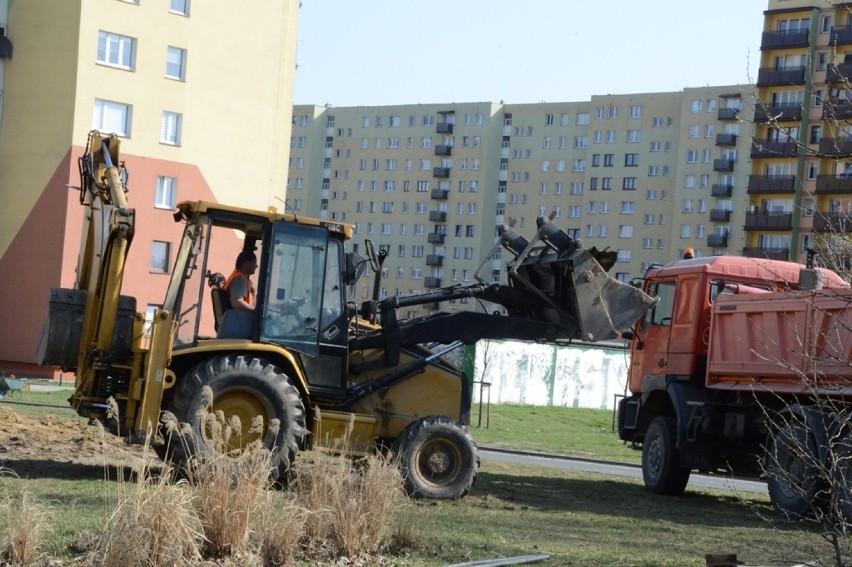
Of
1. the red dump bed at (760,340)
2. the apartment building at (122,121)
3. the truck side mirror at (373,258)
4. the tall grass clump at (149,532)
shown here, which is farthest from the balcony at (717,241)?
the tall grass clump at (149,532)

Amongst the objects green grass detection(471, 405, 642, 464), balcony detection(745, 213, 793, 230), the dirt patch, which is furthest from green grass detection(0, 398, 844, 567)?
balcony detection(745, 213, 793, 230)

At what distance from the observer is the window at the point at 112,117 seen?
160 feet

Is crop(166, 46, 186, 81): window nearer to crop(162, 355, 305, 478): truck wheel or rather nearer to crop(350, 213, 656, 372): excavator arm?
crop(350, 213, 656, 372): excavator arm

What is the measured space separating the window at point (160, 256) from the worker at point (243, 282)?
116 feet

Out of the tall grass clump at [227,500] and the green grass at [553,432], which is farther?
the green grass at [553,432]

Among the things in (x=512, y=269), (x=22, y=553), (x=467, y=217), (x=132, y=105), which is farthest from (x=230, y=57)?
(x=467, y=217)

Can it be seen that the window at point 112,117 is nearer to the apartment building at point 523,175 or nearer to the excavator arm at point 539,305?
the excavator arm at point 539,305

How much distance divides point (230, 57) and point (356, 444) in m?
40.2

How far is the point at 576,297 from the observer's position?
51.8 ft

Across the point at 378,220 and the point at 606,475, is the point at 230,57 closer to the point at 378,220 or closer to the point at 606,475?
the point at 606,475

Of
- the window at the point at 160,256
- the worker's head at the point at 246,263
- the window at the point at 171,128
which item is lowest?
the window at the point at 160,256

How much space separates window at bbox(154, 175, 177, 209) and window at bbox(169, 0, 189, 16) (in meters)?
6.58

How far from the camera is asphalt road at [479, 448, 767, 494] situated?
23283 millimetres

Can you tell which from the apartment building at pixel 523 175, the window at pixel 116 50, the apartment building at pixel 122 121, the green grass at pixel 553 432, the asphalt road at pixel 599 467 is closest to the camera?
the asphalt road at pixel 599 467
